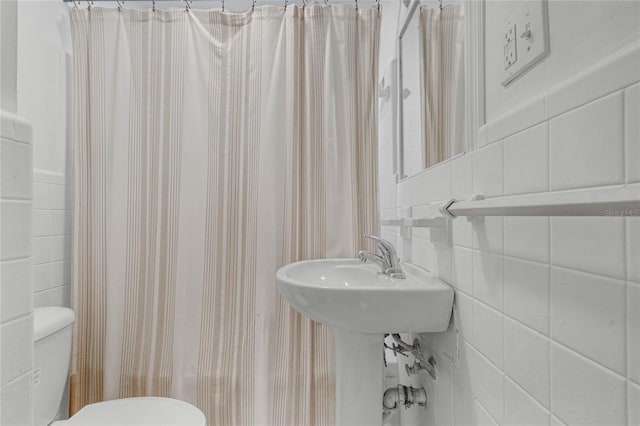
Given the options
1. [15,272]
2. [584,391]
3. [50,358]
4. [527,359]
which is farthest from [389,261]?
[50,358]

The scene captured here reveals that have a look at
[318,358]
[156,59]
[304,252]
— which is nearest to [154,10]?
[156,59]

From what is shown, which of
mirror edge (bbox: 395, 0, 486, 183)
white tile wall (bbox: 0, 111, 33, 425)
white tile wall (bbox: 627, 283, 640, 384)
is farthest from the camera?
mirror edge (bbox: 395, 0, 486, 183)

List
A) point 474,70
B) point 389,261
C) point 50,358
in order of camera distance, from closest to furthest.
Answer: point 474,70, point 389,261, point 50,358

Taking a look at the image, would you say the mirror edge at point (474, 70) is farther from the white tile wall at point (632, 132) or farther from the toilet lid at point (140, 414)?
the toilet lid at point (140, 414)

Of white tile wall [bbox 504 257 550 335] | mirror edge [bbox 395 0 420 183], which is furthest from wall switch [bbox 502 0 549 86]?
mirror edge [bbox 395 0 420 183]

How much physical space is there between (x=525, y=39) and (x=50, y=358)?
67.4 inches

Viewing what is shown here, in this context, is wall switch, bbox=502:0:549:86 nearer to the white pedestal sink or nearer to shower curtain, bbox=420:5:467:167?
shower curtain, bbox=420:5:467:167

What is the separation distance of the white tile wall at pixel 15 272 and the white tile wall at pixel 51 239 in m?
1.04

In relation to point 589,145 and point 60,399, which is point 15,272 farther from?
point 60,399

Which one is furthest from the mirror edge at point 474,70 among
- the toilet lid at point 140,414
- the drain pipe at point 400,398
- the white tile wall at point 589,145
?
the toilet lid at point 140,414

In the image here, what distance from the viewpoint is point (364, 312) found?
0.81 meters

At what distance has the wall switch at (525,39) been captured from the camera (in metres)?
0.55

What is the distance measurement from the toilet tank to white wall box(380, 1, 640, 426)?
1.37 meters

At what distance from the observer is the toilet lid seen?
1.13m
